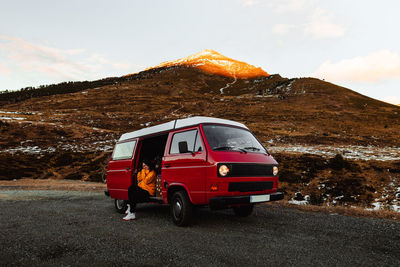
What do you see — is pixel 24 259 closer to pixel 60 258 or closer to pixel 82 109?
pixel 60 258

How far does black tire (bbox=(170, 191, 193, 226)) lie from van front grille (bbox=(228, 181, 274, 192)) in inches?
45.2

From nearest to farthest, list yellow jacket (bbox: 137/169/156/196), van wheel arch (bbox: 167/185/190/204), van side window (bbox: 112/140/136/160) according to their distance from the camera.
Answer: van wheel arch (bbox: 167/185/190/204), yellow jacket (bbox: 137/169/156/196), van side window (bbox: 112/140/136/160)

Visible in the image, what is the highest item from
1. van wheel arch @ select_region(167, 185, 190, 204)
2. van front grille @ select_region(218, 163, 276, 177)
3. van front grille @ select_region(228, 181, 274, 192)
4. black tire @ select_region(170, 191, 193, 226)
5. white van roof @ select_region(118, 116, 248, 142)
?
white van roof @ select_region(118, 116, 248, 142)

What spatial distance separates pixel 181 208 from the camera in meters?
5.97

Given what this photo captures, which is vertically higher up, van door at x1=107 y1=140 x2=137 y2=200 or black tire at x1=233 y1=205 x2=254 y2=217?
van door at x1=107 y1=140 x2=137 y2=200

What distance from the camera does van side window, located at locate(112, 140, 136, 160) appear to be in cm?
821

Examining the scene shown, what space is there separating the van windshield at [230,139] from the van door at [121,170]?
10.2ft

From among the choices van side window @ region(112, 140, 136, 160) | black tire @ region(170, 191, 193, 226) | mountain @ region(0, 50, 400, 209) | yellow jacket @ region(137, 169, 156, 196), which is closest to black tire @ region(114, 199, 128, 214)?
yellow jacket @ region(137, 169, 156, 196)

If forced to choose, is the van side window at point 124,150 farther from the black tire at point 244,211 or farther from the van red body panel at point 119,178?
the black tire at point 244,211

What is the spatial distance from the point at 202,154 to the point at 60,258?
3.22m

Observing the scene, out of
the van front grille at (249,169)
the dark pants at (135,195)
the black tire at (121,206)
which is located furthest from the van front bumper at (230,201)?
the black tire at (121,206)

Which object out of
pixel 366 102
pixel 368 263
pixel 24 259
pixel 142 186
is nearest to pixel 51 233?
pixel 24 259

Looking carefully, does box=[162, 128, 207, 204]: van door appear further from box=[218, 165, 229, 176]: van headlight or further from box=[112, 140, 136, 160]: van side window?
box=[112, 140, 136, 160]: van side window

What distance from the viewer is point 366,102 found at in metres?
79.8
